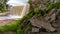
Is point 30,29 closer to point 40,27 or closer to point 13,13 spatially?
point 40,27

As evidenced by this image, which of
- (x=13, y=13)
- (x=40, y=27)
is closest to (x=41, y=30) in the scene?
(x=40, y=27)

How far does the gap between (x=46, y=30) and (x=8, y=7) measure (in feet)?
17.7

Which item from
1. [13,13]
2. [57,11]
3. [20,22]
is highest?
[57,11]

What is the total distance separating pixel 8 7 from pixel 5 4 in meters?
0.25

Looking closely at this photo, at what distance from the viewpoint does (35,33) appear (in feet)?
14.0

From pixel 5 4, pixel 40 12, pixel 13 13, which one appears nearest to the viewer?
pixel 40 12

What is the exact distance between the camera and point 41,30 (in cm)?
428

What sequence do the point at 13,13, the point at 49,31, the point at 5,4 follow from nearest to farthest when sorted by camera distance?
the point at 49,31
the point at 13,13
the point at 5,4

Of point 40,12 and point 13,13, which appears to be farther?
point 13,13

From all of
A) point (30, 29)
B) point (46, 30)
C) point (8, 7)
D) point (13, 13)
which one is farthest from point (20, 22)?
point (8, 7)

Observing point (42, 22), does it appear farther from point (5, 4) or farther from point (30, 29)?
point (5, 4)

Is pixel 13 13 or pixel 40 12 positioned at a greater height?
pixel 40 12

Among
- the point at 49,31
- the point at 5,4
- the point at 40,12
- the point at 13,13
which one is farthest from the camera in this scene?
the point at 5,4

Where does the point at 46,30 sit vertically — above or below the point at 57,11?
below
